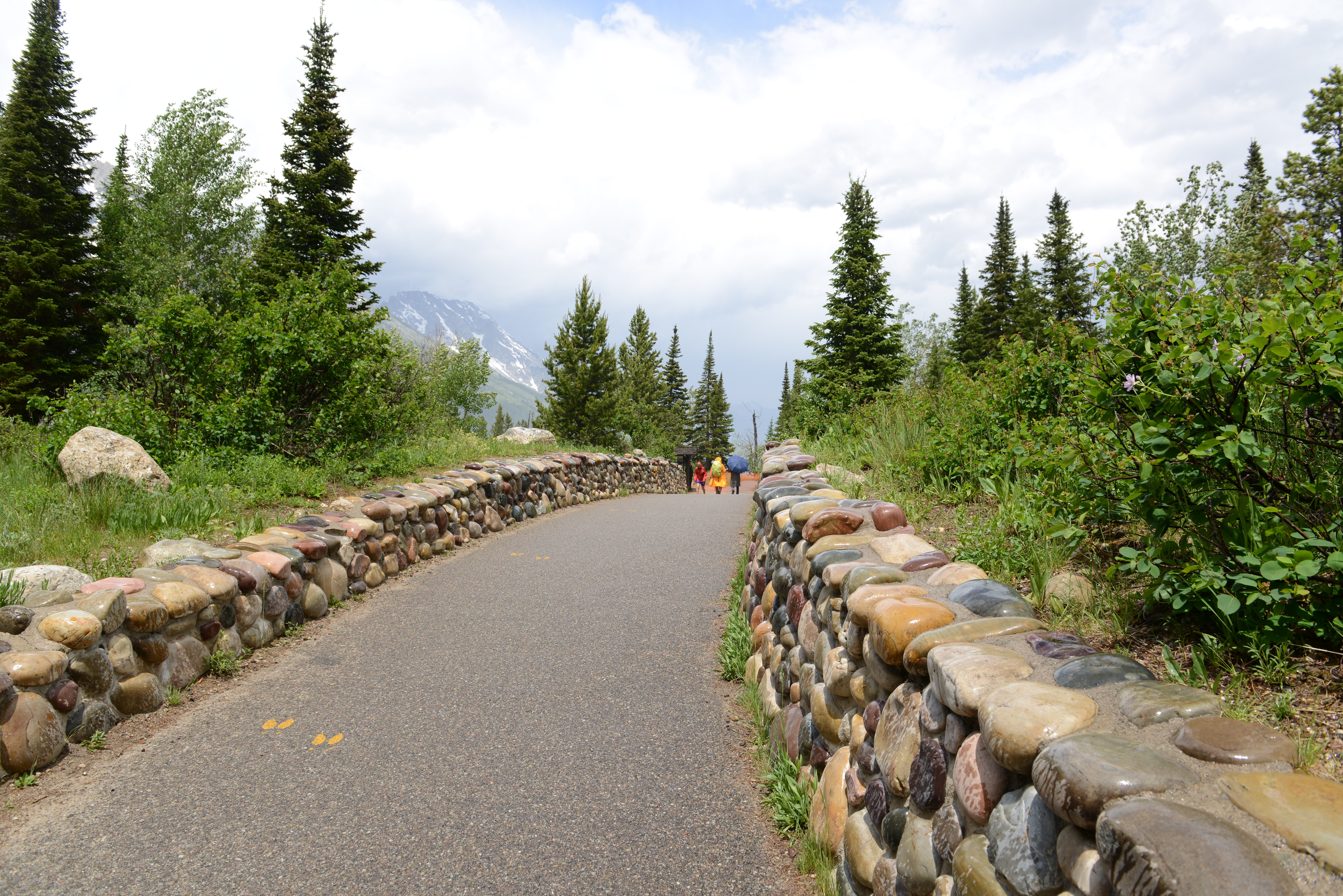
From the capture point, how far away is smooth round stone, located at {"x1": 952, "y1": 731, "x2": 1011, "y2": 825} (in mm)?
1737

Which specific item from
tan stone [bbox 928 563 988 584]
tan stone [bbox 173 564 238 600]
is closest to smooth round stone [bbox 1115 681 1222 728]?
tan stone [bbox 928 563 988 584]

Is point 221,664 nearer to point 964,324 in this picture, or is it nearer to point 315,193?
point 315,193

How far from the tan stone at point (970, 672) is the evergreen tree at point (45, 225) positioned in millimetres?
28784

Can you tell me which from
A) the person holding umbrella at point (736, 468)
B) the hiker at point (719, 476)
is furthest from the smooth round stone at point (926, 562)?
the person holding umbrella at point (736, 468)

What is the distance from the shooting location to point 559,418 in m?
31.7

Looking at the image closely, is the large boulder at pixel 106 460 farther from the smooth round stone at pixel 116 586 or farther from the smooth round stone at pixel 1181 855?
the smooth round stone at pixel 1181 855

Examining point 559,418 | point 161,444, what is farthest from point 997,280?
point 161,444

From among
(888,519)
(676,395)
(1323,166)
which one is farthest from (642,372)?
(888,519)

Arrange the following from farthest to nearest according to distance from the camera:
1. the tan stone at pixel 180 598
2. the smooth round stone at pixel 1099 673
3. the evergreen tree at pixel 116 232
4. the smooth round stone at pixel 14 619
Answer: the evergreen tree at pixel 116 232 < the tan stone at pixel 180 598 < the smooth round stone at pixel 14 619 < the smooth round stone at pixel 1099 673

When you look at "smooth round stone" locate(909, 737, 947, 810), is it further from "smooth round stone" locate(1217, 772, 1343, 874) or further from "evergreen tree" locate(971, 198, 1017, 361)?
"evergreen tree" locate(971, 198, 1017, 361)

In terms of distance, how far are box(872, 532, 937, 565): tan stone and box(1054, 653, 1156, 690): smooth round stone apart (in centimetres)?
138

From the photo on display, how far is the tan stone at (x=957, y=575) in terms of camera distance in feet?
9.78

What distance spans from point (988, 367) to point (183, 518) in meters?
6.62

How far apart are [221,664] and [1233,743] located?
496cm
